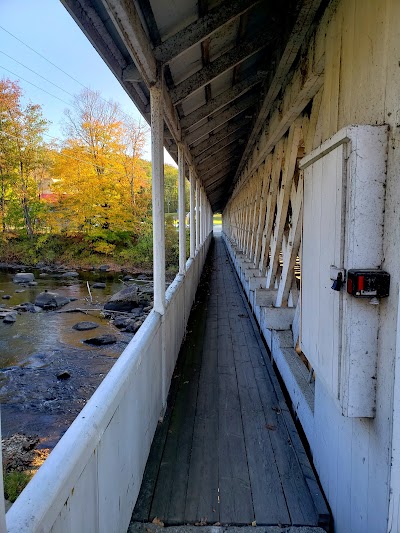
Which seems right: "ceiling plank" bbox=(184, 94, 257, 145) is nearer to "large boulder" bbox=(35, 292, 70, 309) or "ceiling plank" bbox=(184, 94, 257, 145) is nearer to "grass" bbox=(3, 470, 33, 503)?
"grass" bbox=(3, 470, 33, 503)

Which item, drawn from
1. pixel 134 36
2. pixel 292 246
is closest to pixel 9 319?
pixel 292 246

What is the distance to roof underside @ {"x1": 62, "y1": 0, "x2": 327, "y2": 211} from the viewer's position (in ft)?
7.16

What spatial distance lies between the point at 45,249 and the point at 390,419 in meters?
21.6

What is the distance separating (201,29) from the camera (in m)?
2.55

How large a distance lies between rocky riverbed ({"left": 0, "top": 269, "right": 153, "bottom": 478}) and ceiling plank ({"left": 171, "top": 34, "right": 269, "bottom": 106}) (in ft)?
13.6

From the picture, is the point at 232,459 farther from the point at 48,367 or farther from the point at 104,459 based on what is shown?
the point at 48,367

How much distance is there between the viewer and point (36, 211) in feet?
65.7

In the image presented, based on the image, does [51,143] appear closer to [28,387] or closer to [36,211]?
[36,211]

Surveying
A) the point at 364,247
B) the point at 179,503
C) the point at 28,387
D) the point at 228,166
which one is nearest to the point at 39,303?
the point at 28,387

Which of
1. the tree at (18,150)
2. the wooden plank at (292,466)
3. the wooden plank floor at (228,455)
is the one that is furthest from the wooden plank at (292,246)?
the tree at (18,150)

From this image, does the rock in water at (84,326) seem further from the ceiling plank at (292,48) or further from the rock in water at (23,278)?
the rock in water at (23,278)

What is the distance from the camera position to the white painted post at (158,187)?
9.65 feet

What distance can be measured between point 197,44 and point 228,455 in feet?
9.68

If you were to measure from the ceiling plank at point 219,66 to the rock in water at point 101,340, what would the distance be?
5765 mm
